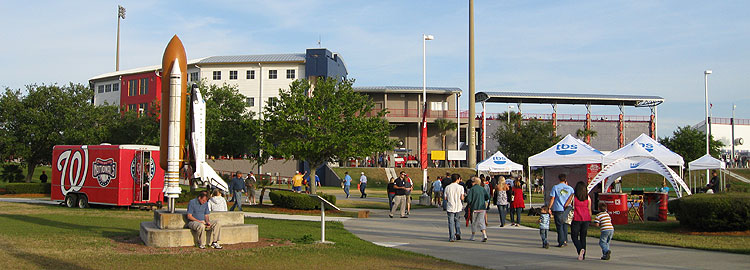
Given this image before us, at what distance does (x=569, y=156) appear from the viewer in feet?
75.8

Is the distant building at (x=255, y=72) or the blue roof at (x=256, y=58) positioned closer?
the distant building at (x=255, y=72)

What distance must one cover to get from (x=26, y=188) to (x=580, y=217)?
106 ft

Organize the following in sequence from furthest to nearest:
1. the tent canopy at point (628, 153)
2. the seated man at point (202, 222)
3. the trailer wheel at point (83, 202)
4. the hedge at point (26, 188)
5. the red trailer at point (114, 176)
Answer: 1. the hedge at point (26, 188)
2. the trailer wheel at point (83, 202)
3. the red trailer at point (114, 176)
4. the tent canopy at point (628, 153)
5. the seated man at point (202, 222)

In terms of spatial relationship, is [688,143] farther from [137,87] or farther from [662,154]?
[137,87]

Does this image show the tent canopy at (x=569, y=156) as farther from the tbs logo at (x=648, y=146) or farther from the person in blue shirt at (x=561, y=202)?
the person in blue shirt at (x=561, y=202)

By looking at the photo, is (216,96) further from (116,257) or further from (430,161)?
(116,257)

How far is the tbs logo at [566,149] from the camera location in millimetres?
23342

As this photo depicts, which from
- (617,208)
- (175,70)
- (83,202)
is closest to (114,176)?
(83,202)

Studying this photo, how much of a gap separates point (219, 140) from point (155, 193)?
2023 cm

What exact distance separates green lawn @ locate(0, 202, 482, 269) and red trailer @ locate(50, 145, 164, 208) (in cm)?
704

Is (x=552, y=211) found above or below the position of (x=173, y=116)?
below

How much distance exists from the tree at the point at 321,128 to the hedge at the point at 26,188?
48.9 feet

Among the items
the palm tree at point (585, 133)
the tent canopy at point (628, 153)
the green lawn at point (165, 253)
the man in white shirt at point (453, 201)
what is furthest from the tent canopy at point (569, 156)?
the palm tree at point (585, 133)

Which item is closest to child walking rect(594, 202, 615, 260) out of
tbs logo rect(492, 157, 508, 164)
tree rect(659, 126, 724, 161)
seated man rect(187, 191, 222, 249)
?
seated man rect(187, 191, 222, 249)
